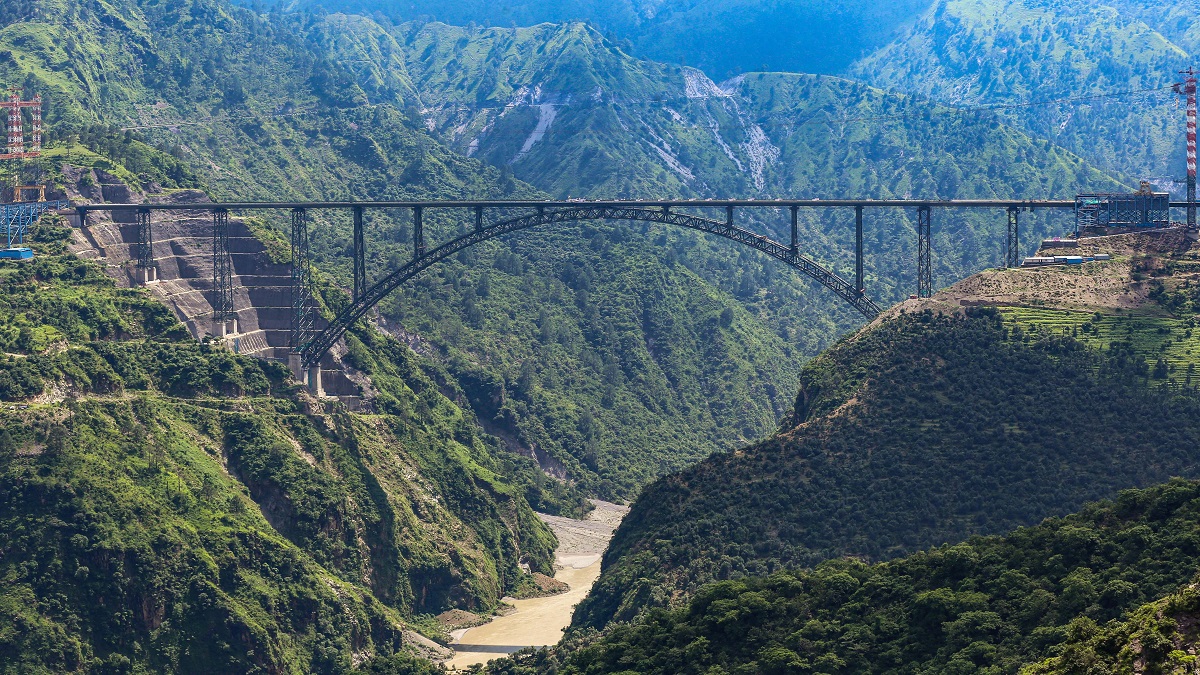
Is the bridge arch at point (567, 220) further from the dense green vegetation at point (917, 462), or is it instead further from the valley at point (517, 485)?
the dense green vegetation at point (917, 462)

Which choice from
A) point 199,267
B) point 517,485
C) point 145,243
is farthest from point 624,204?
point 145,243

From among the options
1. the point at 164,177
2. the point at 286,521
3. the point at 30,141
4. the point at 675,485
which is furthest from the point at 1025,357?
the point at 30,141

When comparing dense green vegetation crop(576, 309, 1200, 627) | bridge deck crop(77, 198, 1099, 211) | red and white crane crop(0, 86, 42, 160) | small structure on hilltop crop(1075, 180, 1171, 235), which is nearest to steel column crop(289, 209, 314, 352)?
bridge deck crop(77, 198, 1099, 211)

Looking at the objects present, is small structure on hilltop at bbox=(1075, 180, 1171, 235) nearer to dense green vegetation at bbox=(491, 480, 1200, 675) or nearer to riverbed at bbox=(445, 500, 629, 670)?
riverbed at bbox=(445, 500, 629, 670)

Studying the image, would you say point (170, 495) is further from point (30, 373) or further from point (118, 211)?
point (118, 211)

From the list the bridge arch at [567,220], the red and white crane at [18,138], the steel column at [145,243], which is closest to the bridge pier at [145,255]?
the steel column at [145,243]
